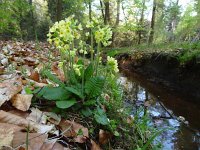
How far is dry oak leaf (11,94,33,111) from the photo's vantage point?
145 centimetres

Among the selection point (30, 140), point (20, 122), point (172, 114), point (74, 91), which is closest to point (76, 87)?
→ point (74, 91)

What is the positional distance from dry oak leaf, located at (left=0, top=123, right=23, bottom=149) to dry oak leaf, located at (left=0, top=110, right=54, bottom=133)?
0.07 m

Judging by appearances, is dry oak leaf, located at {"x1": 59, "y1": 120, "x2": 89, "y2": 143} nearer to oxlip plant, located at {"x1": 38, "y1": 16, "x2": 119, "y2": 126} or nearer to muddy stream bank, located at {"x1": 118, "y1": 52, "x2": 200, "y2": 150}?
oxlip plant, located at {"x1": 38, "y1": 16, "x2": 119, "y2": 126}

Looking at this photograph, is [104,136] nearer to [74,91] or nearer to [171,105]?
[74,91]

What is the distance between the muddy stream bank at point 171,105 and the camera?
3.01 meters

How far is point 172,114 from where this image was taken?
392 cm

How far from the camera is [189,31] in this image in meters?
15.8

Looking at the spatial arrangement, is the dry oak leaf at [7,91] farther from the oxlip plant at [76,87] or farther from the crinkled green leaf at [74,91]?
the crinkled green leaf at [74,91]

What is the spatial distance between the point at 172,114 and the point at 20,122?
303 centimetres

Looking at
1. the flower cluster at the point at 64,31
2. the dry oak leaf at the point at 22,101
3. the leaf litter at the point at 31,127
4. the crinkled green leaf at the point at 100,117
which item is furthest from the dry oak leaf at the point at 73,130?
the flower cluster at the point at 64,31

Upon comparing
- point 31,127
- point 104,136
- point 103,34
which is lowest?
point 104,136

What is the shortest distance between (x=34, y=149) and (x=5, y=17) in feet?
15.5

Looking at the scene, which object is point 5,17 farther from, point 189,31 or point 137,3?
point 189,31

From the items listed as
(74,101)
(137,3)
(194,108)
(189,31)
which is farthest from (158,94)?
(189,31)
